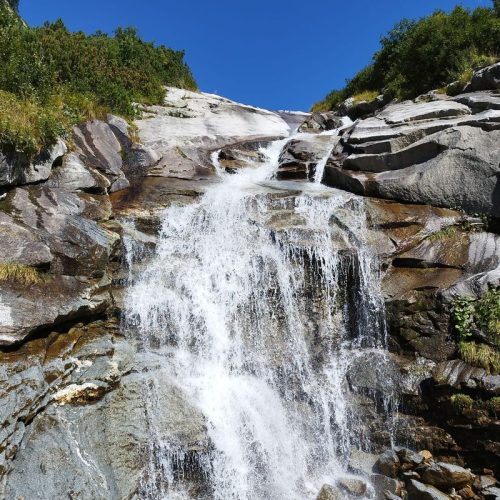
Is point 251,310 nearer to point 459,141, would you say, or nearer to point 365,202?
point 365,202

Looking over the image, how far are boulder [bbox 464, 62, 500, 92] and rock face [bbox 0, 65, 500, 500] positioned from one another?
160cm

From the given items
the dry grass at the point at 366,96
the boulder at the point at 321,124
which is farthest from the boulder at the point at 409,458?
the dry grass at the point at 366,96

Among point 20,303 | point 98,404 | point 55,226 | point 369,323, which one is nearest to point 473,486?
point 369,323

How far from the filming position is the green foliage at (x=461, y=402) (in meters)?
8.87

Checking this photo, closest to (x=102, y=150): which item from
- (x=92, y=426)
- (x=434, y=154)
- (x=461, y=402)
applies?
(x=92, y=426)

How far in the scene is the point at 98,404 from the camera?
8438 mm

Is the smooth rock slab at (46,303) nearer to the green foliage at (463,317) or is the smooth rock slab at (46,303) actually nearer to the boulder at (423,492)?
the boulder at (423,492)

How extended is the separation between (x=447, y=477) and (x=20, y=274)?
930 centimetres

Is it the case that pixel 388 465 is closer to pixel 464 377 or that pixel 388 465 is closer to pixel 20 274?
pixel 464 377

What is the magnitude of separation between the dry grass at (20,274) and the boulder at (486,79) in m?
17.2

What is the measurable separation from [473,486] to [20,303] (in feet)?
30.8

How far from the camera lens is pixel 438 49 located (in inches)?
858

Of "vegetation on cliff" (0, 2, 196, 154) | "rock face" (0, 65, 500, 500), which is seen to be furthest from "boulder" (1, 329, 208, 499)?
"vegetation on cliff" (0, 2, 196, 154)

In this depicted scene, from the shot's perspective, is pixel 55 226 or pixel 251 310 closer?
pixel 55 226
